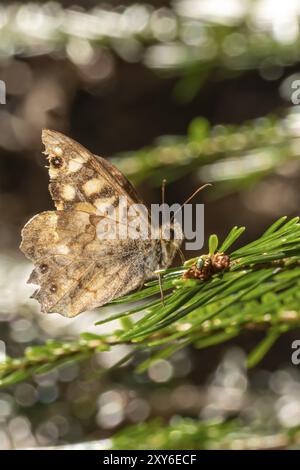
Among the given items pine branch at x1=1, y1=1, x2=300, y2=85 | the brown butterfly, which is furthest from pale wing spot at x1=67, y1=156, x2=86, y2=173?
pine branch at x1=1, y1=1, x2=300, y2=85

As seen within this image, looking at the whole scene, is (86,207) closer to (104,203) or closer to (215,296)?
(104,203)

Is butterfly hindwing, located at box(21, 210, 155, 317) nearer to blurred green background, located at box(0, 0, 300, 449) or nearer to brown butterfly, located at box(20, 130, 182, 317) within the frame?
brown butterfly, located at box(20, 130, 182, 317)

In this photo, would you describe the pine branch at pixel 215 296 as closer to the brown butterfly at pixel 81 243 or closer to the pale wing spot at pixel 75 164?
the brown butterfly at pixel 81 243

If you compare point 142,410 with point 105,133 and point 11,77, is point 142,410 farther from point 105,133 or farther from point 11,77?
point 11,77

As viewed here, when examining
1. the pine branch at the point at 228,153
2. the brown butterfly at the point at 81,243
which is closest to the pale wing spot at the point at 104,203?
the brown butterfly at the point at 81,243

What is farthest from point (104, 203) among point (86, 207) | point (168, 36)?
point (168, 36)

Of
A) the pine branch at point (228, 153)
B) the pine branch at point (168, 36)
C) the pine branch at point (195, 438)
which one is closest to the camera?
the pine branch at point (195, 438)
